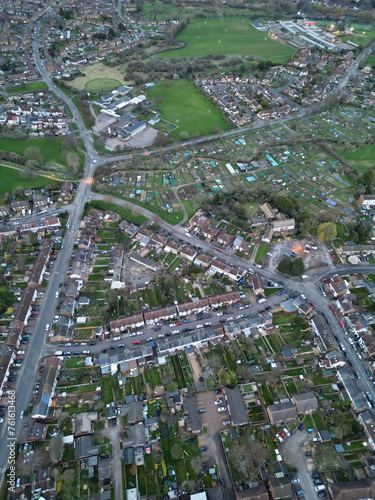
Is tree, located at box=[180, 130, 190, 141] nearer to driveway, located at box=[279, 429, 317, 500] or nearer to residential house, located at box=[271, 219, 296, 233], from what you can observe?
residential house, located at box=[271, 219, 296, 233]

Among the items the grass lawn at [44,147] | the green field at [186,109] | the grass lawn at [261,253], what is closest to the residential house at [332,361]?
the grass lawn at [261,253]

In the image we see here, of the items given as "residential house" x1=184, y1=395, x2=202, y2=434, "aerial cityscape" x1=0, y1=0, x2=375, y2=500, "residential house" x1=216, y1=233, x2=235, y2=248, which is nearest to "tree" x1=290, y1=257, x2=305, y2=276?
"aerial cityscape" x1=0, y1=0, x2=375, y2=500

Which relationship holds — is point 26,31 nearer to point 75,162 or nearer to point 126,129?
point 126,129

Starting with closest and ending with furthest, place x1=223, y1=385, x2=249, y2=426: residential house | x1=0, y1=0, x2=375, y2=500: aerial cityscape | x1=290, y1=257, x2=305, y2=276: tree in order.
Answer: x1=0, y1=0, x2=375, y2=500: aerial cityscape
x1=223, y1=385, x2=249, y2=426: residential house
x1=290, y1=257, x2=305, y2=276: tree

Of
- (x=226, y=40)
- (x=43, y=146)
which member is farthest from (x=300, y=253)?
(x=226, y=40)

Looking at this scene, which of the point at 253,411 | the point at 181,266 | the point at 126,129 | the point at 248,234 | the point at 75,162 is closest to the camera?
the point at 253,411

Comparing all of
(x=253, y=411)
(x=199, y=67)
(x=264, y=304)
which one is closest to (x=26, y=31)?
(x=199, y=67)

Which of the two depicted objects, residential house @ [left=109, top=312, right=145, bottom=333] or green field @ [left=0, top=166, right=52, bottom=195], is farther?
green field @ [left=0, top=166, right=52, bottom=195]
